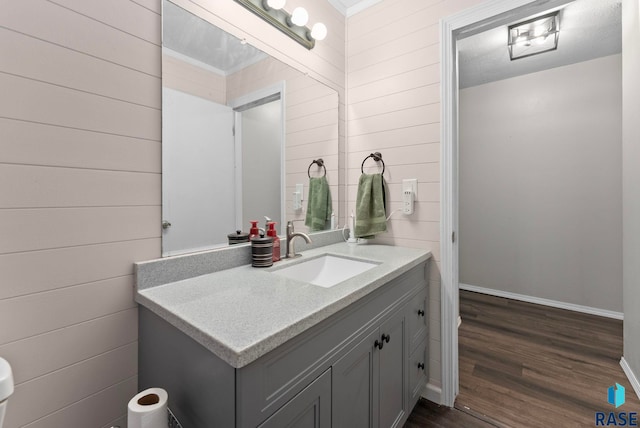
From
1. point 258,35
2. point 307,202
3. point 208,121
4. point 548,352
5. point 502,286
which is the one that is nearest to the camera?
point 208,121

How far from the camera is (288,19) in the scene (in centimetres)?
147

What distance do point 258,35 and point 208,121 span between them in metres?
0.54

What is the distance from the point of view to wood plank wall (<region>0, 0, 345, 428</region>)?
0.74 metres

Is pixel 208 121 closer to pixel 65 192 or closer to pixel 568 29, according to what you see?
pixel 65 192

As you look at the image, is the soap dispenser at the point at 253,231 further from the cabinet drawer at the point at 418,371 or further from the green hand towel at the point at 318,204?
the cabinet drawer at the point at 418,371

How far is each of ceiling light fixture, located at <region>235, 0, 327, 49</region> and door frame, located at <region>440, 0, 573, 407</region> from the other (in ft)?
2.37

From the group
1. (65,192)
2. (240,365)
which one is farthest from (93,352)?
(240,365)

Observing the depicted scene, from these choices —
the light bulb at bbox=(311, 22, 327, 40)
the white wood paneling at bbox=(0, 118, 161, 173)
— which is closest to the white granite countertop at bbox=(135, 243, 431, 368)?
the white wood paneling at bbox=(0, 118, 161, 173)


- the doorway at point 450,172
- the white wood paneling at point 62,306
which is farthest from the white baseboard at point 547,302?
the white wood paneling at point 62,306

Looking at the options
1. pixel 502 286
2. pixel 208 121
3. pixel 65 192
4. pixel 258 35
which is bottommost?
pixel 502 286

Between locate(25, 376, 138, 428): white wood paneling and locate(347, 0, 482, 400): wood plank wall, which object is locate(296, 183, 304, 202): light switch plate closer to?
locate(347, 0, 482, 400): wood plank wall

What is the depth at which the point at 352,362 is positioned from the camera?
95 centimetres

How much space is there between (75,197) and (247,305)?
2.01 feet

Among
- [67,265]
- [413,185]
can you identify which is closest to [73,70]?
[67,265]
